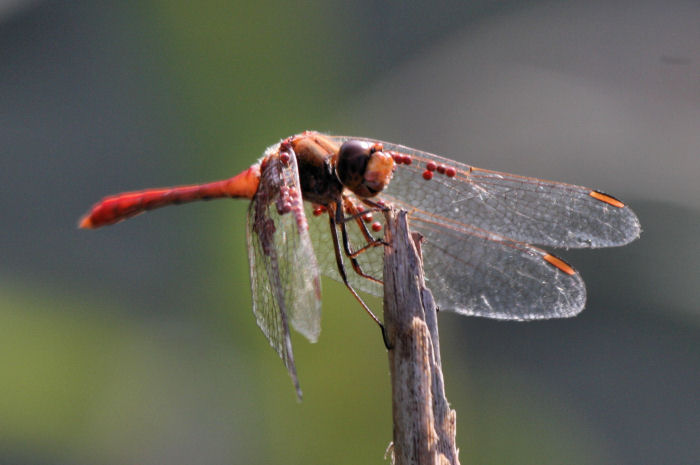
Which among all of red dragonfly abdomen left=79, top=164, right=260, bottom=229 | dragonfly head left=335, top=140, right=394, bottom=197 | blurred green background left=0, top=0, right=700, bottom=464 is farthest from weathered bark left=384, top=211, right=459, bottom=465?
blurred green background left=0, top=0, right=700, bottom=464

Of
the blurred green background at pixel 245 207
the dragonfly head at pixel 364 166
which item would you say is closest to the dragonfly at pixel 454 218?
the dragonfly head at pixel 364 166

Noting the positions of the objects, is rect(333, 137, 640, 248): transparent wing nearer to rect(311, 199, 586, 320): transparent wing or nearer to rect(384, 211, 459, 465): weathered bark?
rect(311, 199, 586, 320): transparent wing

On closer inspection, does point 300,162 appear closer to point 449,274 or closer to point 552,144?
point 449,274

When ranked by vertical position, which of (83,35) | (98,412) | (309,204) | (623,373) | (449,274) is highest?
(83,35)

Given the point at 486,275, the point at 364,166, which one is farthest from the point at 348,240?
the point at 486,275

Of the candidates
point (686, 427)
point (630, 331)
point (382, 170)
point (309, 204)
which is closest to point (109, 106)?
point (309, 204)

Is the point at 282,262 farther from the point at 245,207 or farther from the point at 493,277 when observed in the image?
the point at 245,207

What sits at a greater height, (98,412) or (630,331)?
(98,412)
